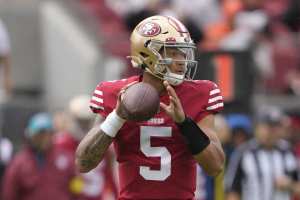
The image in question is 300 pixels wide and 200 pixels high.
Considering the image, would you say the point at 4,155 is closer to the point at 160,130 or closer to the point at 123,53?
the point at 123,53

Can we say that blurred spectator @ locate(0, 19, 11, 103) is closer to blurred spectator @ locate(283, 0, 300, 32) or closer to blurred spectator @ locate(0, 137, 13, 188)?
blurred spectator @ locate(0, 137, 13, 188)

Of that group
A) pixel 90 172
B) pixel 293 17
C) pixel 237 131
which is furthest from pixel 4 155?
pixel 293 17

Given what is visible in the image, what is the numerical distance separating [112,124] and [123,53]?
7353mm

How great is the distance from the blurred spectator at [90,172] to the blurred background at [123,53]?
0.06 meters

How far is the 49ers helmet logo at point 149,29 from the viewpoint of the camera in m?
5.42

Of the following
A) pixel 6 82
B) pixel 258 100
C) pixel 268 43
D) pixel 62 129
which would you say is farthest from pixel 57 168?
pixel 268 43

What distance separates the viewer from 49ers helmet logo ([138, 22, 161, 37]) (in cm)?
542

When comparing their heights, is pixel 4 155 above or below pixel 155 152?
below

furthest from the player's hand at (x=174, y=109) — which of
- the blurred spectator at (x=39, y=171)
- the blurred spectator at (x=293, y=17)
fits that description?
the blurred spectator at (x=293, y=17)

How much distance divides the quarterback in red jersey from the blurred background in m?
4.30

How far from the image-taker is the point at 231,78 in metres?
10.5

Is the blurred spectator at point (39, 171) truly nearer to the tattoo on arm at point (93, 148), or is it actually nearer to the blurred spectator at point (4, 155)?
the blurred spectator at point (4, 155)

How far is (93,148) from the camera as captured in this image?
5.39 meters

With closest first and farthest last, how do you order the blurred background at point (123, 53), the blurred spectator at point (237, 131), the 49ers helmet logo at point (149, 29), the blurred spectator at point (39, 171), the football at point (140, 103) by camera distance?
the football at point (140, 103) → the 49ers helmet logo at point (149, 29) → the blurred spectator at point (39, 171) → the blurred spectator at point (237, 131) → the blurred background at point (123, 53)
